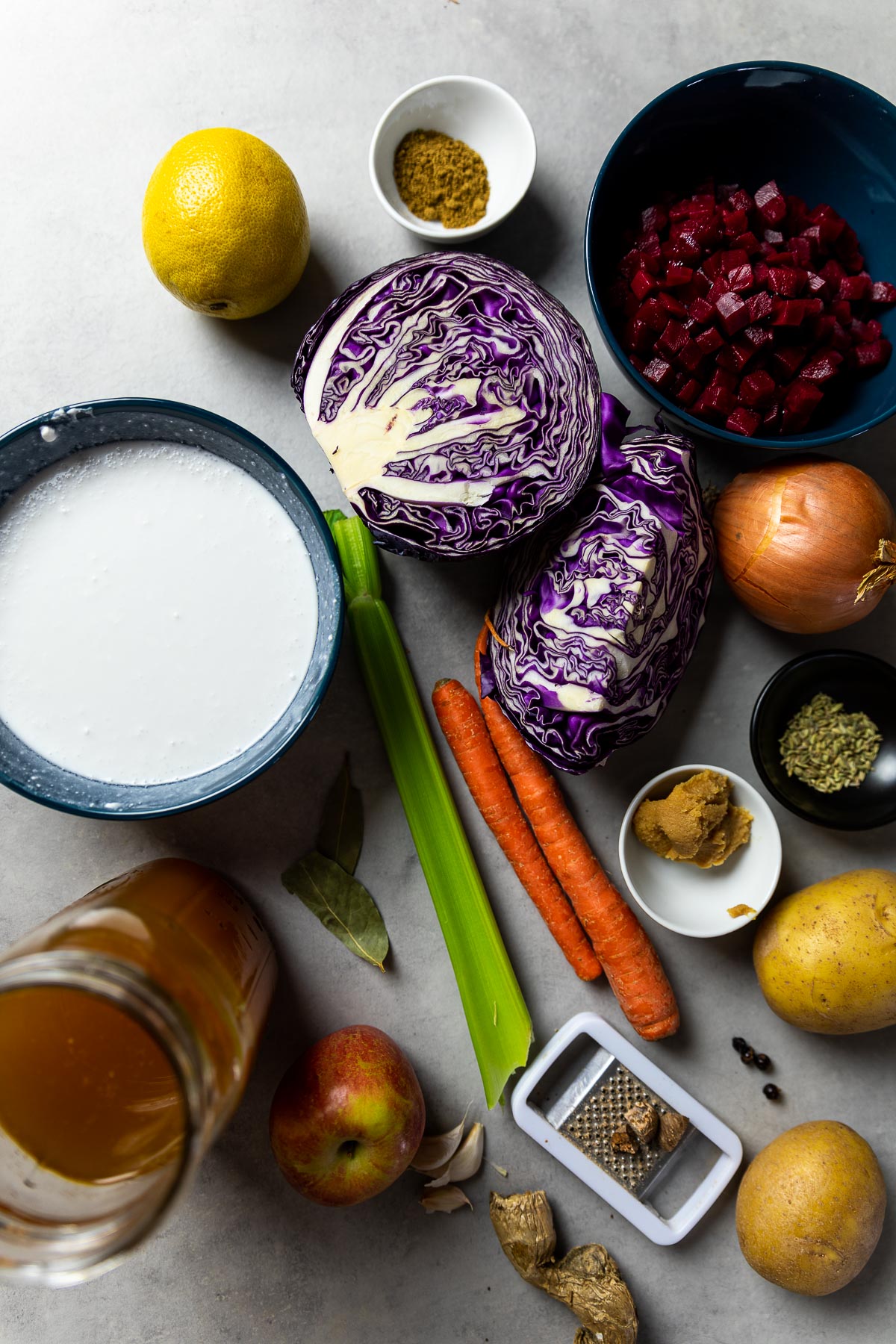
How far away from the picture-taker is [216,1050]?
1.18 m

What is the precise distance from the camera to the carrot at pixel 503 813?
1.68 meters

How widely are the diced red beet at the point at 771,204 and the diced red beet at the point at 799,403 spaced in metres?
0.29

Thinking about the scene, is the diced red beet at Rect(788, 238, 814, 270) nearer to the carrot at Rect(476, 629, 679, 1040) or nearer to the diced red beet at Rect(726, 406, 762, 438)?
the diced red beet at Rect(726, 406, 762, 438)

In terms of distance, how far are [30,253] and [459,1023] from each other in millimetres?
1676

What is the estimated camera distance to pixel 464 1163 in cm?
169

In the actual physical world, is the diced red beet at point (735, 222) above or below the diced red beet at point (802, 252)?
A: above

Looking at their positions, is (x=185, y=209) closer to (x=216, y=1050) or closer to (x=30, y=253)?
(x=30, y=253)

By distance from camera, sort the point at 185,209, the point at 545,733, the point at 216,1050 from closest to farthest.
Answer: the point at 216,1050 → the point at 185,209 → the point at 545,733

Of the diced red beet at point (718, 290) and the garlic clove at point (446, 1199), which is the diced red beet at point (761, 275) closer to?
the diced red beet at point (718, 290)

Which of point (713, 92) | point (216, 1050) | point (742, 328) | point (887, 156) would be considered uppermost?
point (713, 92)

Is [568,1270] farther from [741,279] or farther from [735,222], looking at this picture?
[735,222]

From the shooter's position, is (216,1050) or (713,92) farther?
(713,92)

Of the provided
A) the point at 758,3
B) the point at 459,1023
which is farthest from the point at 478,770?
the point at 758,3

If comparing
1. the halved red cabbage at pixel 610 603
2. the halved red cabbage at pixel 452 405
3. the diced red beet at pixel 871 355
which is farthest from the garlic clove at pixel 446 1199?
the diced red beet at pixel 871 355
